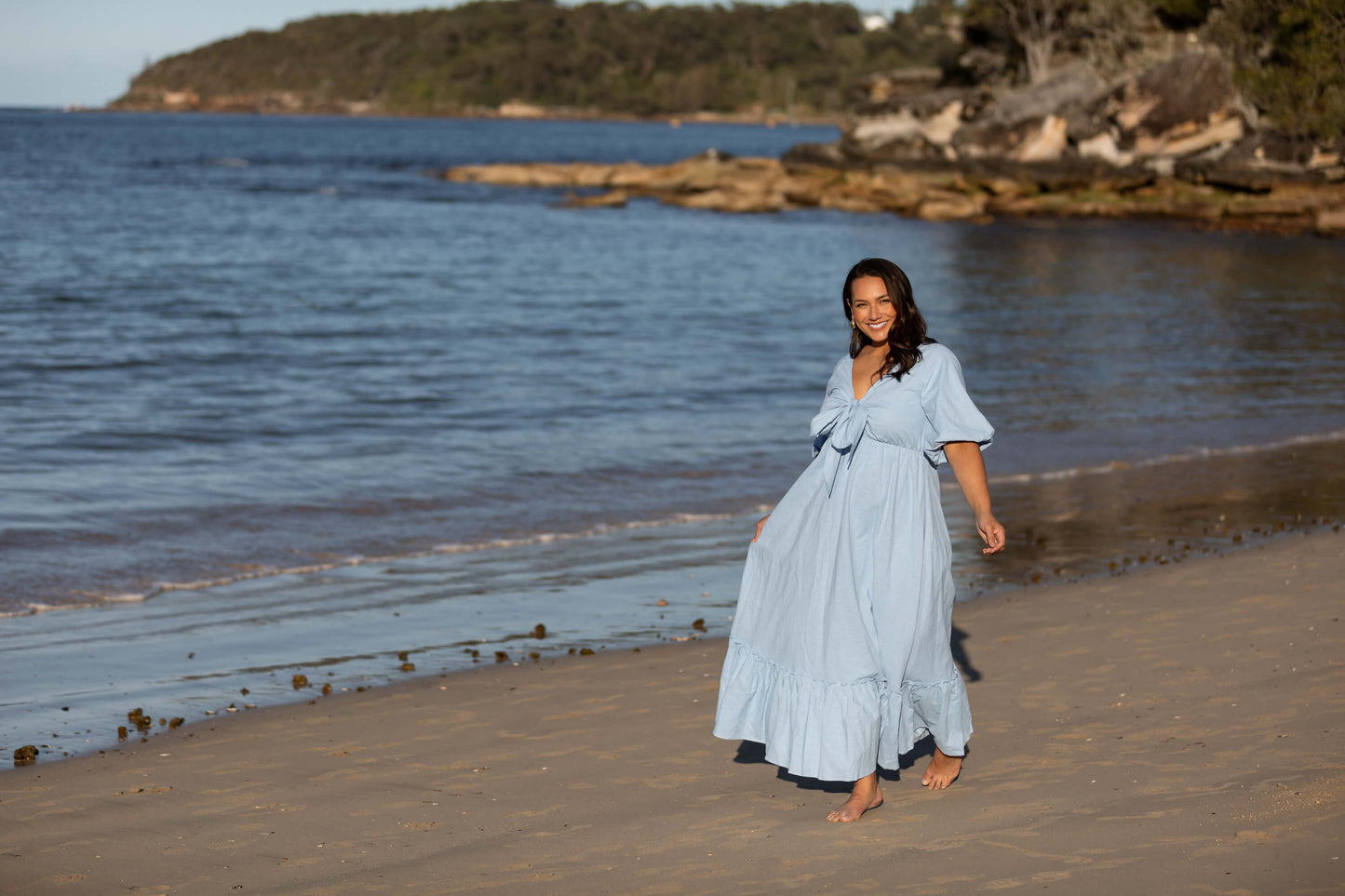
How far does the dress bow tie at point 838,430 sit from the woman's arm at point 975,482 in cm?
30

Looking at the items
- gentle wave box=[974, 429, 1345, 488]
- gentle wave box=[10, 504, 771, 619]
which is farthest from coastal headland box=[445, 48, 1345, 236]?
gentle wave box=[10, 504, 771, 619]

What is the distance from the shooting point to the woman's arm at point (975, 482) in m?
4.14

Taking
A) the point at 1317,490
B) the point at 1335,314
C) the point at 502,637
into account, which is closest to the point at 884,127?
the point at 1335,314

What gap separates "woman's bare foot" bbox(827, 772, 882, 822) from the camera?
4.24 m

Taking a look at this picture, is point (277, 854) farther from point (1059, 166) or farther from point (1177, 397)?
point (1059, 166)

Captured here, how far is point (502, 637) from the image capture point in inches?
266

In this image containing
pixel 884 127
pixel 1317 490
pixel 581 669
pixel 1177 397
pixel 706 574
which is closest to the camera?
pixel 581 669

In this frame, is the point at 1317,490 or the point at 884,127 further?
the point at 884,127

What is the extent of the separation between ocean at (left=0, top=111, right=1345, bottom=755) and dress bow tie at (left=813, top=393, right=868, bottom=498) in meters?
2.66

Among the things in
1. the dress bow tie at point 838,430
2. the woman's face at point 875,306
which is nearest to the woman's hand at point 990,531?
the dress bow tie at point 838,430

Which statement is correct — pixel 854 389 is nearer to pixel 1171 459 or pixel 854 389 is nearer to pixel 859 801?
pixel 859 801

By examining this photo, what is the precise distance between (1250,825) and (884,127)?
61876 millimetres

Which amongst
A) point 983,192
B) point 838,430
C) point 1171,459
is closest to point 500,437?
point 1171,459

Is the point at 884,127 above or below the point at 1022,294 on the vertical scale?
above
